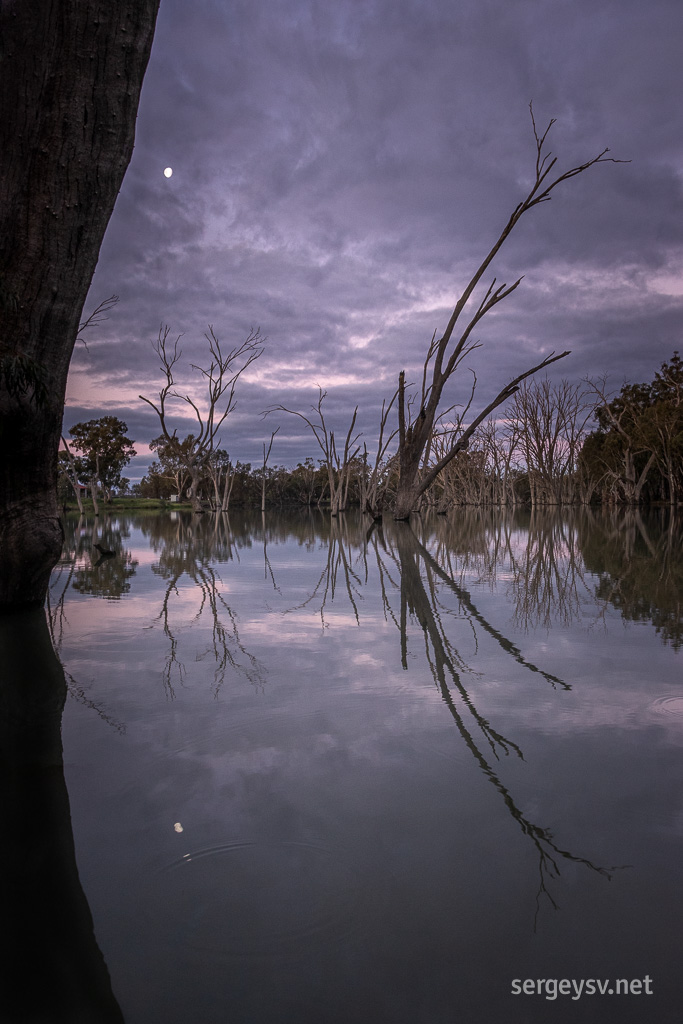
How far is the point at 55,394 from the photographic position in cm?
504

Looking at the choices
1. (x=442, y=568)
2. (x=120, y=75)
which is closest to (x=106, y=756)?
(x=120, y=75)

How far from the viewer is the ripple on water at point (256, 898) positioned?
1194 millimetres

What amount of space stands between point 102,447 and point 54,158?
54775 mm

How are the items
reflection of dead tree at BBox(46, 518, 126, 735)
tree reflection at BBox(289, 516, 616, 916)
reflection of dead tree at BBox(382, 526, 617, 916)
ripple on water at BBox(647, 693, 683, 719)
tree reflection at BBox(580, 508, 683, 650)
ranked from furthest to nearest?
tree reflection at BBox(580, 508, 683, 650)
reflection of dead tree at BBox(46, 518, 126, 735)
ripple on water at BBox(647, 693, 683, 719)
tree reflection at BBox(289, 516, 616, 916)
reflection of dead tree at BBox(382, 526, 617, 916)

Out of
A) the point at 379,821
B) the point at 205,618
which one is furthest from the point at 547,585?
the point at 379,821

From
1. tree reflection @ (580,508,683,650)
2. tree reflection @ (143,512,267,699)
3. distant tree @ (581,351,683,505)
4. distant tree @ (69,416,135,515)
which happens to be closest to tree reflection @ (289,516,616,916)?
tree reflection @ (580,508,683,650)

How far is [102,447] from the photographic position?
5534cm

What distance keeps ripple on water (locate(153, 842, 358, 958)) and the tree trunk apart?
3459mm

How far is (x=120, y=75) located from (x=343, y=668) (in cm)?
421

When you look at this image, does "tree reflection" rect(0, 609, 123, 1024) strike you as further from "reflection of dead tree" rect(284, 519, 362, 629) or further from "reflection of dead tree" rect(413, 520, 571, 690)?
"reflection of dead tree" rect(284, 519, 362, 629)

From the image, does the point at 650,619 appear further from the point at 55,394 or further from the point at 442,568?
the point at 55,394

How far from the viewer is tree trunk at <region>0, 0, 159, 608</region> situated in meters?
4.05

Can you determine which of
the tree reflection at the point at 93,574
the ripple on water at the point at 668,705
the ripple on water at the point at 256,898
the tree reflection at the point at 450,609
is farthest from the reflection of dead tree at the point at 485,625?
the tree reflection at the point at 93,574

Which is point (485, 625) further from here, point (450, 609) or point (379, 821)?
point (379, 821)
